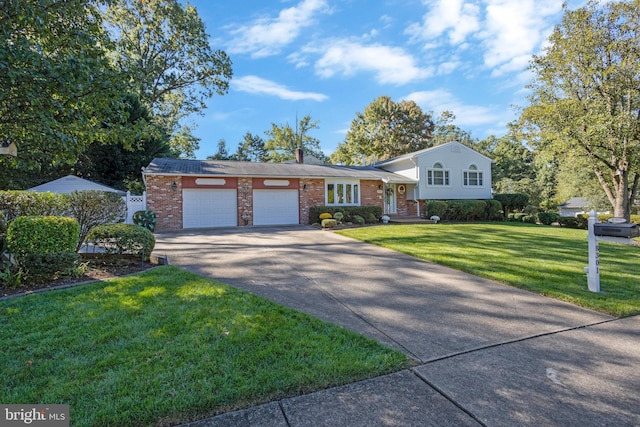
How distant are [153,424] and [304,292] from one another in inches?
114

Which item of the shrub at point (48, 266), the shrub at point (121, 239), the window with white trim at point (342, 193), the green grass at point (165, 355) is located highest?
the window with white trim at point (342, 193)

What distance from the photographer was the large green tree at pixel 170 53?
2147cm

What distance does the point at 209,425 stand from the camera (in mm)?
1935

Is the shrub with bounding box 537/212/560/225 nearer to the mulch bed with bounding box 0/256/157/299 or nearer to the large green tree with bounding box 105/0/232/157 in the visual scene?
the mulch bed with bounding box 0/256/157/299

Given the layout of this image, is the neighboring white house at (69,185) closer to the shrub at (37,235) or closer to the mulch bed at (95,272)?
the mulch bed at (95,272)

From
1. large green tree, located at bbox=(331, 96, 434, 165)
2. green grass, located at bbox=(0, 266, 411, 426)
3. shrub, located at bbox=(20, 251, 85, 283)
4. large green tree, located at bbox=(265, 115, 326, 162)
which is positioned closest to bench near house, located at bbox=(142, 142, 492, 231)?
shrub, located at bbox=(20, 251, 85, 283)

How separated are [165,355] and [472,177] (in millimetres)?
22546

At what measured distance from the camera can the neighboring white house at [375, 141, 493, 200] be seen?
1964 centimetres

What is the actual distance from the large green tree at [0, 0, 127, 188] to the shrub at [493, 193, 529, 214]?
23.9 m

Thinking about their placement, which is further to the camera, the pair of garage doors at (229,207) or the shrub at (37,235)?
the pair of garage doors at (229,207)

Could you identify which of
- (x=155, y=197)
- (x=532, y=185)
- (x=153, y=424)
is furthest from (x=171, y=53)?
(x=532, y=185)

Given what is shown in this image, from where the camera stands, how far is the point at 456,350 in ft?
9.78

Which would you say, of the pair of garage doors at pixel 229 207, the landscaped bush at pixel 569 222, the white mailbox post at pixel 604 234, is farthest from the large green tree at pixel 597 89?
the pair of garage doors at pixel 229 207

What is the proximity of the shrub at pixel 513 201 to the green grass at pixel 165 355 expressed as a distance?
75.5 ft
